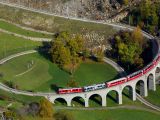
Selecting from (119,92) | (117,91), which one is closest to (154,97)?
(119,92)

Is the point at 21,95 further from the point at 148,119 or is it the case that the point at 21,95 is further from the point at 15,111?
the point at 148,119

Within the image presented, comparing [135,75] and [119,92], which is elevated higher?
[135,75]

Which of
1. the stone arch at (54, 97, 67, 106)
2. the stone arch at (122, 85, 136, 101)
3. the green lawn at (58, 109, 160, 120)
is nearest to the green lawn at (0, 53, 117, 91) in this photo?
the stone arch at (54, 97, 67, 106)

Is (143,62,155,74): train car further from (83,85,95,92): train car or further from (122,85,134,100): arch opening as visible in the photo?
(83,85,95,92): train car

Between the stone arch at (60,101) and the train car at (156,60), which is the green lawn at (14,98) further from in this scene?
the train car at (156,60)

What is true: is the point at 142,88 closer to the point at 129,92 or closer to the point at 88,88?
the point at 129,92

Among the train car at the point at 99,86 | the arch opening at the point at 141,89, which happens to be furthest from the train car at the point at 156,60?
the train car at the point at 99,86

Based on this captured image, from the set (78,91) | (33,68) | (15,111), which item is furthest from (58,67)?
(15,111)
